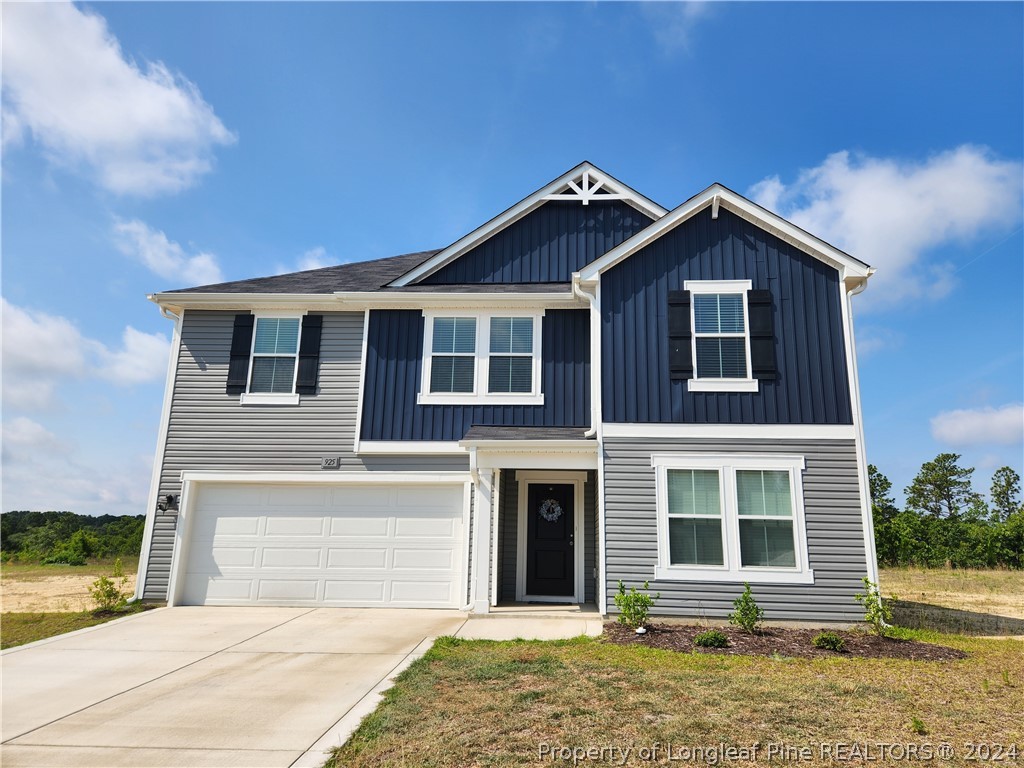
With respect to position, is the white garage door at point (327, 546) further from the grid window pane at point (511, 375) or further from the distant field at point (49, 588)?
the distant field at point (49, 588)

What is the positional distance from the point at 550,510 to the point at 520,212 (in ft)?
20.0

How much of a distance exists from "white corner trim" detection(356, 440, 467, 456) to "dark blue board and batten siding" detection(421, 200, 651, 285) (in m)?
3.37

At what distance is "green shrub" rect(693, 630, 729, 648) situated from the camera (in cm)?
745

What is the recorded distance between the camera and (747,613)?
8.38 m

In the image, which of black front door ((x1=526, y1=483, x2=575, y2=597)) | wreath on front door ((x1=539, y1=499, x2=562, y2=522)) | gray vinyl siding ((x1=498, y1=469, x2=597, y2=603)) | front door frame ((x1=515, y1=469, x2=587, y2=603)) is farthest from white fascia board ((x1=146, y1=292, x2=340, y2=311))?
wreath on front door ((x1=539, y1=499, x2=562, y2=522))

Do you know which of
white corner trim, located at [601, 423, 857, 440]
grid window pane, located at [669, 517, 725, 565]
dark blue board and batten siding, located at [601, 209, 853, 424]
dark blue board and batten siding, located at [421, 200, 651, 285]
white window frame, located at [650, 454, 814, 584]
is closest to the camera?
white window frame, located at [650, 454, 814, 584]

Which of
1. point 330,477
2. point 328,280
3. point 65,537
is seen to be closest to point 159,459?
point 330,477

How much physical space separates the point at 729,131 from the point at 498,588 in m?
10.1

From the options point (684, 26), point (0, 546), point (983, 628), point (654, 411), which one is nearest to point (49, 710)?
point (654, 411)

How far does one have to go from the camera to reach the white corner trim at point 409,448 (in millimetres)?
10875

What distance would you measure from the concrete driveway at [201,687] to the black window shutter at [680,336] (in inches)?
207

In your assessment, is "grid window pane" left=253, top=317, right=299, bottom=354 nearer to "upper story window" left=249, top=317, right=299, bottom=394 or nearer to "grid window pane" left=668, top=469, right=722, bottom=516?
"upper story window" left=249, top=317, right=299, bottom=394

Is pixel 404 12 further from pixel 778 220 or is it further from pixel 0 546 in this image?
pixel 0 546

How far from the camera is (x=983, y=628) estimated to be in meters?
9.27
